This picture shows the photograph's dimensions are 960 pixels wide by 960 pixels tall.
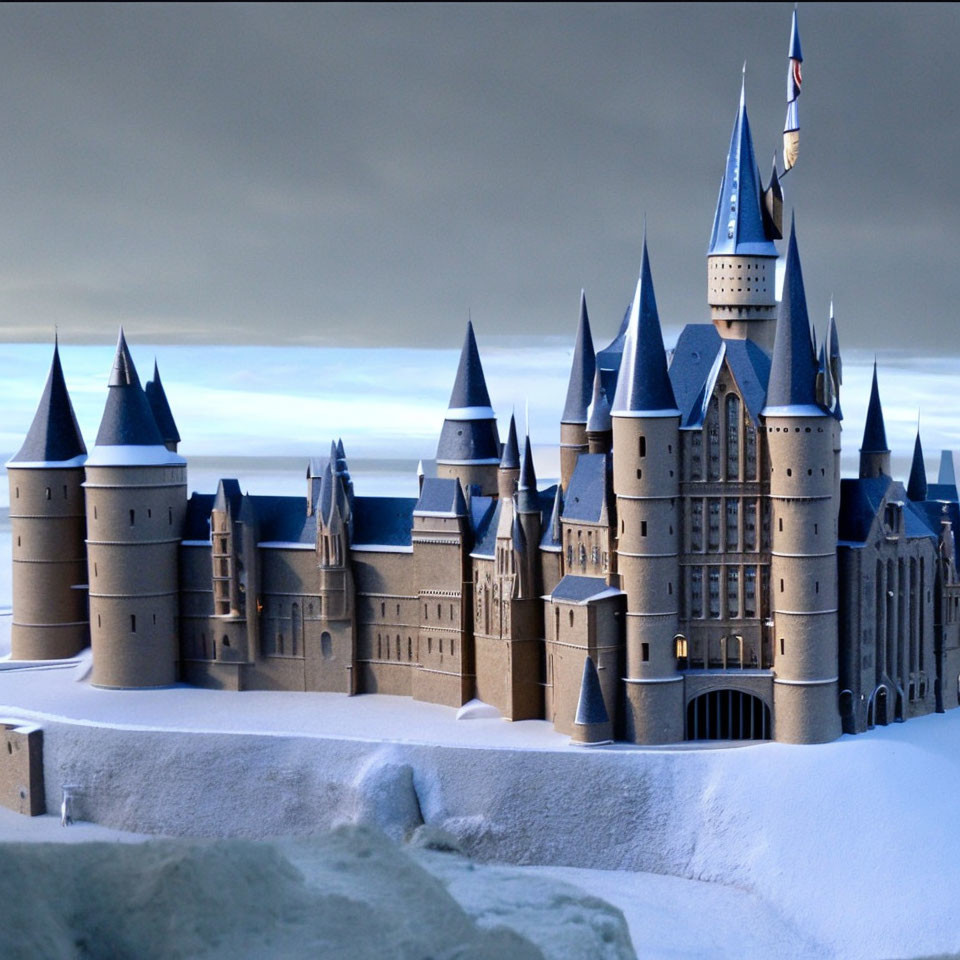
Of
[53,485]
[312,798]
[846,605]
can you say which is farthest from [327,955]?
[53,485]

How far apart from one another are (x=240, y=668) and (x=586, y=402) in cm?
1497

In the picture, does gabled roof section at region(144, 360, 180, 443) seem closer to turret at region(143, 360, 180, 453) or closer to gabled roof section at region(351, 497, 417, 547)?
turret at region(143, 360, 180, 453)

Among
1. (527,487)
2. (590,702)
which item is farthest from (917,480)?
(590,702)

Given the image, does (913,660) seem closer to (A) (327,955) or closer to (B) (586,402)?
(B) (586,402)

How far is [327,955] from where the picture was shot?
31.7 metres

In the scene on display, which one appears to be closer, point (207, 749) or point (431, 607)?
point (207, 749)

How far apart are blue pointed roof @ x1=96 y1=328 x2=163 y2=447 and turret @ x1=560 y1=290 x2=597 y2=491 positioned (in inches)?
557

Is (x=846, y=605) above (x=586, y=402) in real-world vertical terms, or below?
below

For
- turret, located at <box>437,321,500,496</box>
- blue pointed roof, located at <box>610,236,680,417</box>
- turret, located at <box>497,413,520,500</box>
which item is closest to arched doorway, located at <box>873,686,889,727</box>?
blue pointed roof, located at <box>610,236,680,417</box>

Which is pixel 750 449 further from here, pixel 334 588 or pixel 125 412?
pixel 125 412

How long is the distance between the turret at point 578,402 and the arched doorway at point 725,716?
9.28 m

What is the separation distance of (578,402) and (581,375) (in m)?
0.94

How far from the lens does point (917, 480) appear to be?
199 feet

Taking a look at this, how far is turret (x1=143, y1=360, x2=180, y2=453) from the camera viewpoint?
213ft
